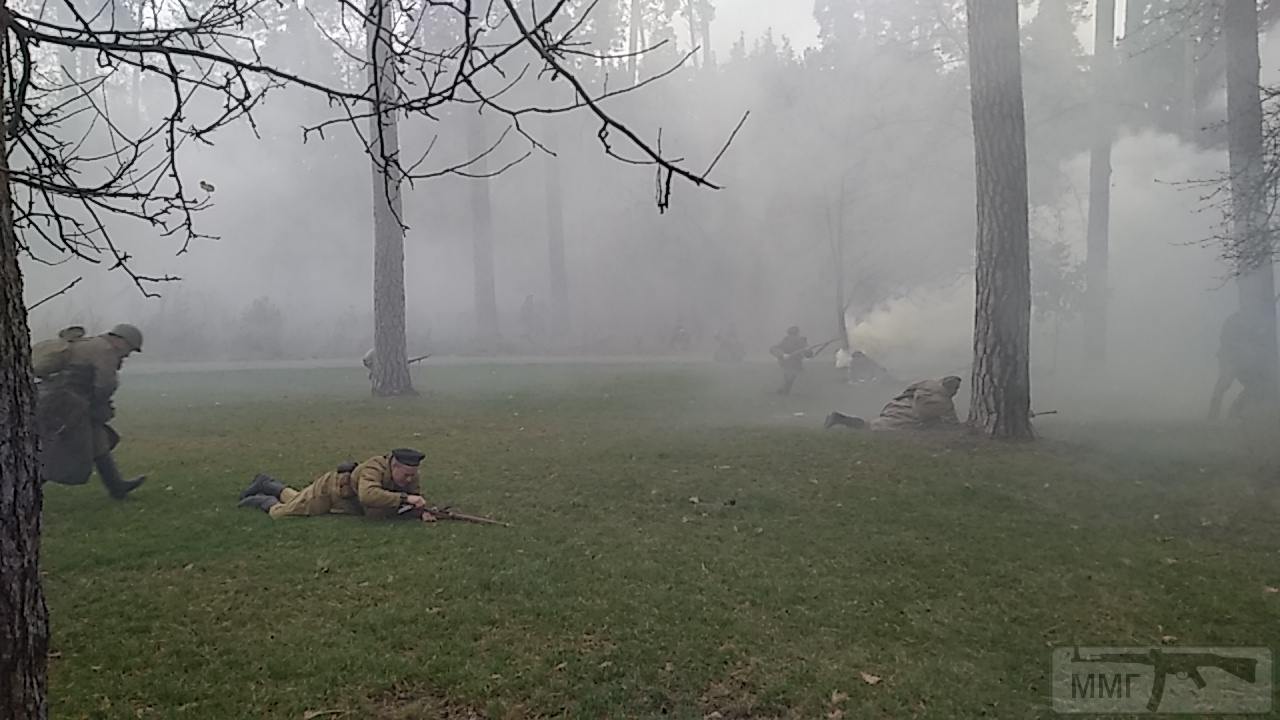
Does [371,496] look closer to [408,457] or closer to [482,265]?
[408,457]

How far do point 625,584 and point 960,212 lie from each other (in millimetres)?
22849

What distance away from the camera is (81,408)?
265 inches

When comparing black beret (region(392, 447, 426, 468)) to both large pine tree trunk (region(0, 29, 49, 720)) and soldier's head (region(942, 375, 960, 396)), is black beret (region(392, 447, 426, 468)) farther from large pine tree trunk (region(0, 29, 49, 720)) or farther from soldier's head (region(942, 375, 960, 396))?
soldier's head (region(942, 375, 960, 396))

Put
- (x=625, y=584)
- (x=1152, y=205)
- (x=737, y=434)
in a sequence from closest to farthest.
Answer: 1. (x=625, y=584)
2. (x=737, y=434)
3. (x=1152, y=205)

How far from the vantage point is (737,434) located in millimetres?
10656

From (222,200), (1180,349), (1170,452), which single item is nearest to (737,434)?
(1170,452)

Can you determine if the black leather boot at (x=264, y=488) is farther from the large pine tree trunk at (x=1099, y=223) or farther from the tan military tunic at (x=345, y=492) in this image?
the large pine tree trunk at (x=1099, y=223)

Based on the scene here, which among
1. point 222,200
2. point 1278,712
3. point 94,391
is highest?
point 222,200

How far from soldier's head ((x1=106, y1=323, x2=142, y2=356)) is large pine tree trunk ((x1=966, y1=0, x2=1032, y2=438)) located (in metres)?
8.60

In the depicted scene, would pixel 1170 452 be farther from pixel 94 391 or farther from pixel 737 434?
pixel 94 391

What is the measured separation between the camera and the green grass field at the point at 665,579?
12.5ft

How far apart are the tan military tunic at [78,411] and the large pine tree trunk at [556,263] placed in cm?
2315

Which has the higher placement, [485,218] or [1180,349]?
→ [485,218]

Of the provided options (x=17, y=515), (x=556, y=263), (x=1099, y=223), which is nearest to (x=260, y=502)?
(x=17, y=515)
